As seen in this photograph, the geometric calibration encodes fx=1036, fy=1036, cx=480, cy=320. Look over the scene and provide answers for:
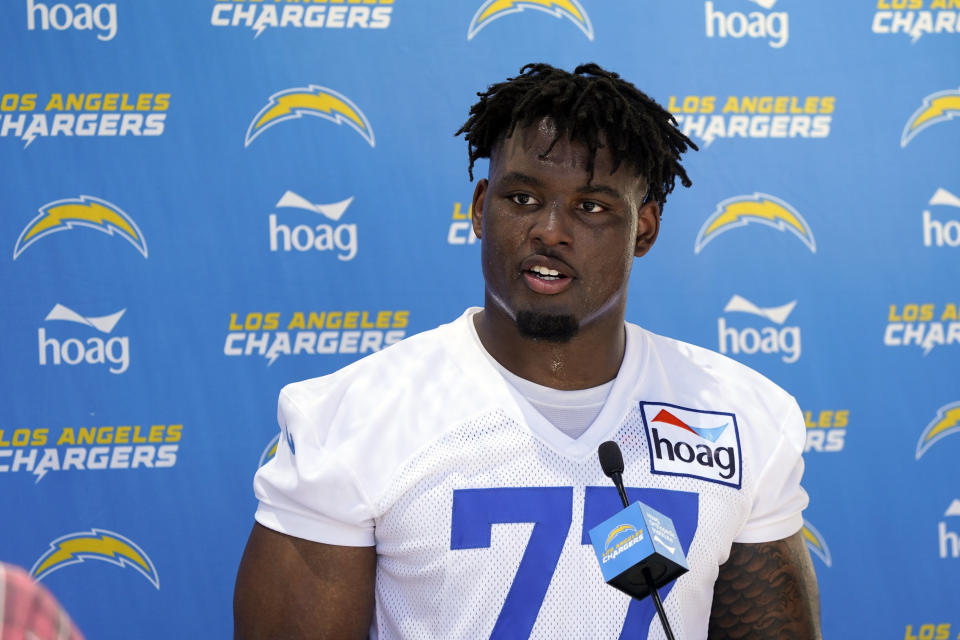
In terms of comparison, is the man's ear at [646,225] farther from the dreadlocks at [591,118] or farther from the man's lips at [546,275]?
the man's lips at [546,275]

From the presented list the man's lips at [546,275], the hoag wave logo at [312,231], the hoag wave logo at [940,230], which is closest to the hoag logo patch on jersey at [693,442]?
the man's lips at [546,275]

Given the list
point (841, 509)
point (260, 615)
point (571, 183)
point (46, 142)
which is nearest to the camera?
point (260, 615)

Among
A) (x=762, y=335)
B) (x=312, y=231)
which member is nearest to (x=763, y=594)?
(x=762, y=335)

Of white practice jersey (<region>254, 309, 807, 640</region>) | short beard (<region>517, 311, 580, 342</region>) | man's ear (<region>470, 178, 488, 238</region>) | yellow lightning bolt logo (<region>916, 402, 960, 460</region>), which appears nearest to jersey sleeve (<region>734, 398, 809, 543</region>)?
white practice jersey (<region>254, 309, 807, 640</region>)

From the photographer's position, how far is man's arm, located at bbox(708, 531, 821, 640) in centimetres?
169

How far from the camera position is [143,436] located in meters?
2.49

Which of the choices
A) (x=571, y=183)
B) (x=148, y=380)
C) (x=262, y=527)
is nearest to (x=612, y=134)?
(x=571, y=183)

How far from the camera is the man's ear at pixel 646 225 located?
180 cm

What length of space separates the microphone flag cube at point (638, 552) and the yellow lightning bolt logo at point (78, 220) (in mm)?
1634

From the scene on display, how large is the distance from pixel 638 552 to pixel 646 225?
2.46 feet

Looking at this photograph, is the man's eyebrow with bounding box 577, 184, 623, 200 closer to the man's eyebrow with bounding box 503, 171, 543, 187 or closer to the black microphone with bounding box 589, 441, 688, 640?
the man's eyebrow with bounding box 503, 171, 543, 187

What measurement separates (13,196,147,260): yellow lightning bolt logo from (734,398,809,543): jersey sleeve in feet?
5.17

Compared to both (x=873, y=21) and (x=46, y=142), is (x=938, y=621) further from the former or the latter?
(x=46, y=142)

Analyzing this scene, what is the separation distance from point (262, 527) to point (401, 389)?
299mm
